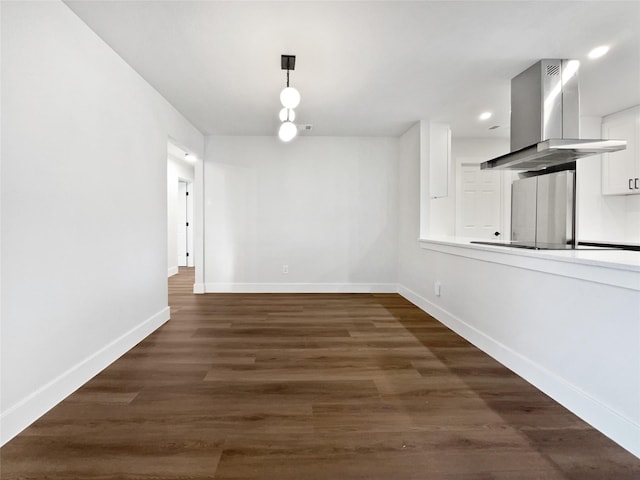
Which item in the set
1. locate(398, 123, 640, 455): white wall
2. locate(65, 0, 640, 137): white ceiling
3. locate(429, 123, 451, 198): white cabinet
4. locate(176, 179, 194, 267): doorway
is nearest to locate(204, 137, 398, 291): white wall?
locate(429, 123, 451, 198): white cabinet

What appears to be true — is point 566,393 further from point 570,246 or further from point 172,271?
point 172,271

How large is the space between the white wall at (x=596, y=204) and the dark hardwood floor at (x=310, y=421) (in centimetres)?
292

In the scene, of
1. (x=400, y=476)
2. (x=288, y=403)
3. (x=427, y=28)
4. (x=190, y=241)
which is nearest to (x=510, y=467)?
(x=400, y=476)

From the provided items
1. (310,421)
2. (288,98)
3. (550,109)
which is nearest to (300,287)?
(288,98)

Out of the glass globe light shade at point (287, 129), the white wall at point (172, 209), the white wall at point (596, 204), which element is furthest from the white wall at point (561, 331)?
the white wall at point (172, 209)

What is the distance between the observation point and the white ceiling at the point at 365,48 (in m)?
2.04

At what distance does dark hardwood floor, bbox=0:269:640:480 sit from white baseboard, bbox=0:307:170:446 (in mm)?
53

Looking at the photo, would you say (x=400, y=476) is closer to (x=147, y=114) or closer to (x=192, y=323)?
(x=192, y=323)

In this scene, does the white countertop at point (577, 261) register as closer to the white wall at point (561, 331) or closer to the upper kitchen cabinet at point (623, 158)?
the white wall at point (561, 331)

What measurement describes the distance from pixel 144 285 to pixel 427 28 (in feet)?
10.3

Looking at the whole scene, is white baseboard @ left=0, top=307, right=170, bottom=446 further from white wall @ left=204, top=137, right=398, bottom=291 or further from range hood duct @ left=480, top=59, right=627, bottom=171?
range hood duct @ left=480, top=59, right=627, bottom=171

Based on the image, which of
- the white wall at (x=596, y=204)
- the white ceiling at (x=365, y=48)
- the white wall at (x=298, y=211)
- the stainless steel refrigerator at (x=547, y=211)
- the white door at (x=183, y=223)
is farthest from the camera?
the white door at (x=183, y=223)

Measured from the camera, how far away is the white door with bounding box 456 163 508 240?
17.0ft

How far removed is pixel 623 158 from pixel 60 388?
19.2 feet
